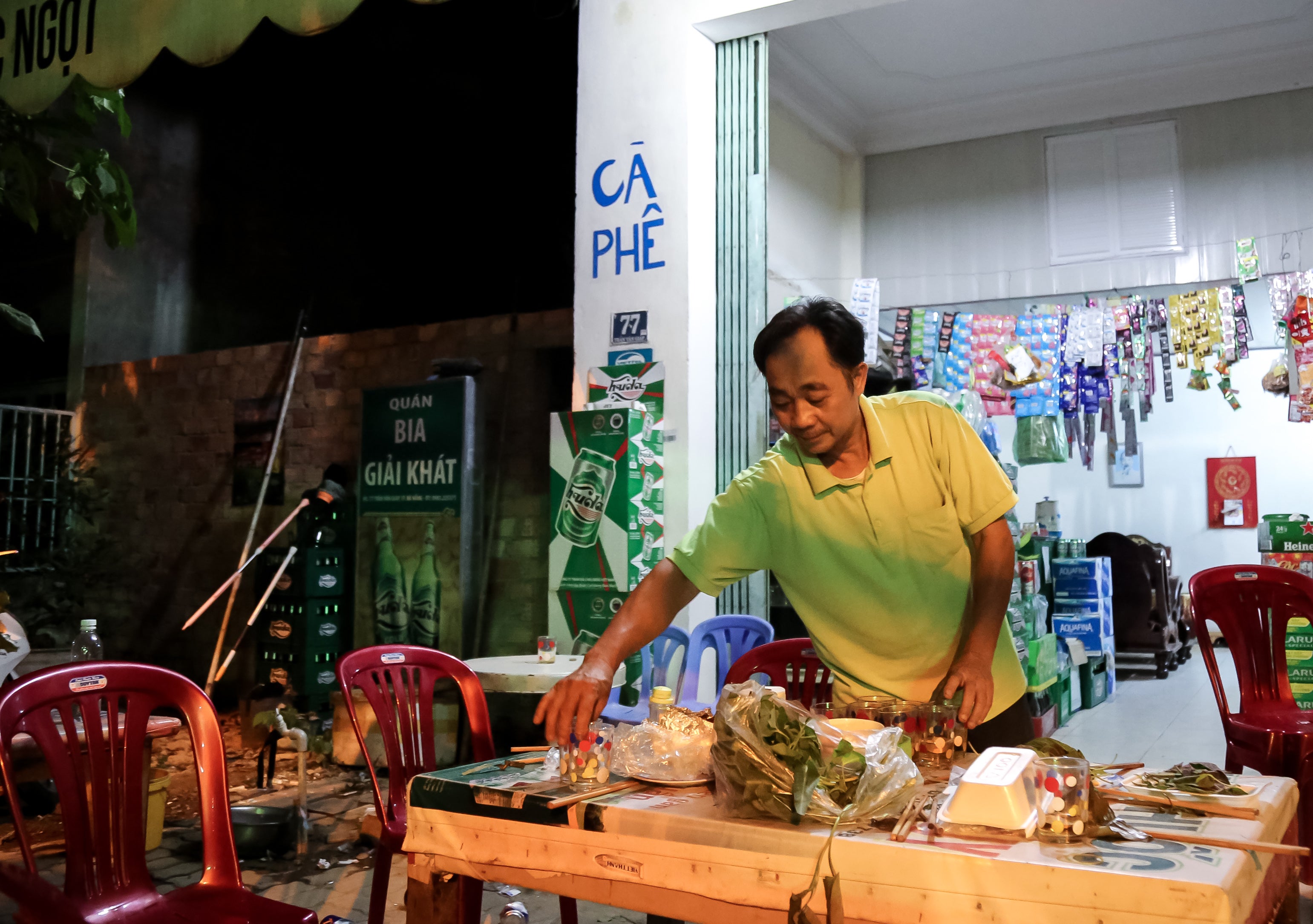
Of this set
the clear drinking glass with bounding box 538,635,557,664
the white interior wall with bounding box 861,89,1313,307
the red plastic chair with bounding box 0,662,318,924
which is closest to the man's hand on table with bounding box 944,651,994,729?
the red plastic chair with bounding box 0,662,318,924

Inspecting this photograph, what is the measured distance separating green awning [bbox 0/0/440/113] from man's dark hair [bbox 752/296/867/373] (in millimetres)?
1369

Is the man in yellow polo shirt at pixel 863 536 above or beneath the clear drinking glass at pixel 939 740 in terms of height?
above

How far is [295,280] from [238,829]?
15.8 feet

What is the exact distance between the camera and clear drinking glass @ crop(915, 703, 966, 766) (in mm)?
1644

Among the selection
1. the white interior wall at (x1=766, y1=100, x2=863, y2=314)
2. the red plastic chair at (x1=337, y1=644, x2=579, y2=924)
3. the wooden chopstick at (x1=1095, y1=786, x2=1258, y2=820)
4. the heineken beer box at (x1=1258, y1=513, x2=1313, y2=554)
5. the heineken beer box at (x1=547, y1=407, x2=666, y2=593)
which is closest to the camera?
the wooden chopstick at (x1=1095, y1=786, x2=1258, y2=820)

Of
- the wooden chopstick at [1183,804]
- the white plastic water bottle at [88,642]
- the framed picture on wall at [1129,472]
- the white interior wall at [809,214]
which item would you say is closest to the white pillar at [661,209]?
the white interior wall at [809,214]

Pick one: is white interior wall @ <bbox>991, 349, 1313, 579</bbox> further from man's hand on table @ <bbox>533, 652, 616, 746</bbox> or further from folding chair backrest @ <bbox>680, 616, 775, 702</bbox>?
man's hand on table @ <bbox>533, 652, 616, 746</bbox>

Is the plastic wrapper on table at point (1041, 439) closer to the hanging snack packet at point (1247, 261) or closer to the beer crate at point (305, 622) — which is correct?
the hanging snack packet at point (1247, 261)

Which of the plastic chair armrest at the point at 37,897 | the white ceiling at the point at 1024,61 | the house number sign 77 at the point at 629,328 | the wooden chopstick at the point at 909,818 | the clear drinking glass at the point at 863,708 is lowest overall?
the plastic chair armrest at the point at 37,897

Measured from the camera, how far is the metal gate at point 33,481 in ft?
23.7

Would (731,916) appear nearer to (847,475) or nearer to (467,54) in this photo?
(847,475)

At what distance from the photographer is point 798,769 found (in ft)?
4.29

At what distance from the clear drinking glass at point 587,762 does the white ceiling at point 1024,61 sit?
5203 millimetres

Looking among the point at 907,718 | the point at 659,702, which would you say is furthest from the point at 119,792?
the point at 907,718
